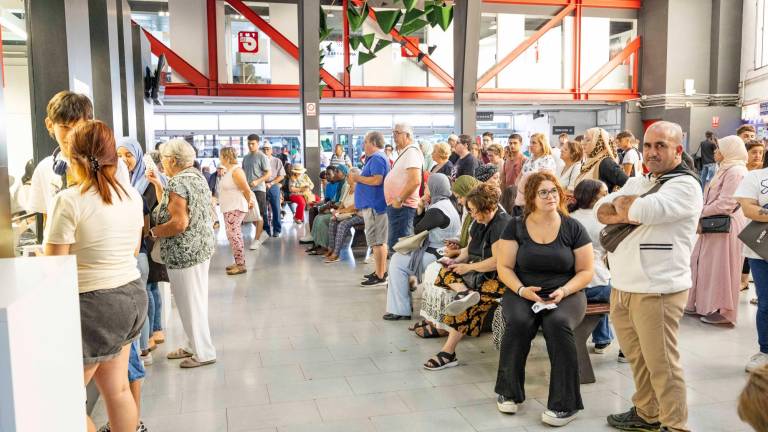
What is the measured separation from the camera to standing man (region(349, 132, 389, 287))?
6.86 metres

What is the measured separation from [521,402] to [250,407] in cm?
153

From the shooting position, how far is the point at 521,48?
16.3 metres

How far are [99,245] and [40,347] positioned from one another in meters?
0.96

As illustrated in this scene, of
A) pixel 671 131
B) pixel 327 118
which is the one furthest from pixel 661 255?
pixel 327 118

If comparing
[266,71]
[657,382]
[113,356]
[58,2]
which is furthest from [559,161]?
[266,71]

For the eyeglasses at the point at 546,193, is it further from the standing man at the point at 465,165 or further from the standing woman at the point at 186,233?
the standing man at the point at 465,165

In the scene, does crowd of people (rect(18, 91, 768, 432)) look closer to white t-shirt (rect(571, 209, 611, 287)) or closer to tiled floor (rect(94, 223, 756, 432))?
white t-shirt (rect(571, 209, 611, 287))

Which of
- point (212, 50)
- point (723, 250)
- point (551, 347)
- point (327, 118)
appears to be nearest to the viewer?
point (551, 347)

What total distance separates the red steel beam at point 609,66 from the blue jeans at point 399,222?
38.5 ft

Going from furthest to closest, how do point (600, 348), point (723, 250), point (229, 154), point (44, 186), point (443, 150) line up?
point (229, 154) → point (443, 150) → point (723, 250) → point (600, 348) → point (44, 186)

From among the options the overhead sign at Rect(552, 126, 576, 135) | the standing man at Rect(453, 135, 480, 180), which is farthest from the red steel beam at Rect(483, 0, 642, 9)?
the standing man at Rect(453, 135, 480, 180)

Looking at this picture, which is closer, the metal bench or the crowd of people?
the crowd of people

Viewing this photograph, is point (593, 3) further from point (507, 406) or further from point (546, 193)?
point (507, 406)

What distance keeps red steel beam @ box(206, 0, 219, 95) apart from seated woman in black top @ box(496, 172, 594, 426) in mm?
12206
